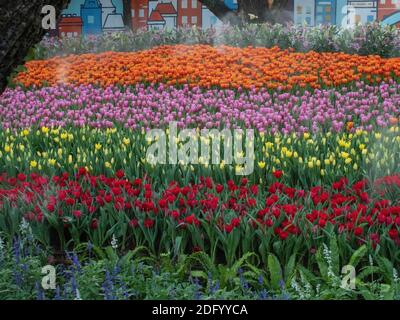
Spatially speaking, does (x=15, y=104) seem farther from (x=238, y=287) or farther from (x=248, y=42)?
(x=238, y=287)

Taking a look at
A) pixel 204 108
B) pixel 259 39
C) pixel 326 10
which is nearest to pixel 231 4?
pixel 326 10

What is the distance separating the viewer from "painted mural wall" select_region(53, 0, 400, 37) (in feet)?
35.1

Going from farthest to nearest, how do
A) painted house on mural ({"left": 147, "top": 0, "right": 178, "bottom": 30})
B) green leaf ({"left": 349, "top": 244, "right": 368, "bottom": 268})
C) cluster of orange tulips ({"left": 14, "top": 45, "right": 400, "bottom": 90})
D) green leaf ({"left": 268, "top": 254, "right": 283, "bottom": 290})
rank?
painted house on mural ({"left": 147, "top": 0, "right": 178, "bottom": 30})
cluster of orange tulips ({"left": 14, "top": 45, "right": 400, "bottom": 90})
green leaf ({"left": 349, "top": 244, "right": 368, "bottom": 268})
green leaf ({"left": 268, "top": 254, "right": 283, "bottom": 290})

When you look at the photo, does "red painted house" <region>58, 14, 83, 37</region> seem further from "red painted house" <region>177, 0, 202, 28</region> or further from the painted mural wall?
"red painted house" <region>177, 0, 202, 28</region>

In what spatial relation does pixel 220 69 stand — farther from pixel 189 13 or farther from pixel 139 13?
pixel 189 13

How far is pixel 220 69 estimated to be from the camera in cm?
934

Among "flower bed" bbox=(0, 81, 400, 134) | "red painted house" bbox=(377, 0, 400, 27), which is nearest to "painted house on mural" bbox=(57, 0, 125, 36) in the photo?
"flower bed" bbox=(0, 81, 400, 134)

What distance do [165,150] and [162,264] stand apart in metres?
1.72

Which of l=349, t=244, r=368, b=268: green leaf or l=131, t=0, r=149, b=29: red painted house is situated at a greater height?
l=131, t=0, r=149, b=29: red painted house

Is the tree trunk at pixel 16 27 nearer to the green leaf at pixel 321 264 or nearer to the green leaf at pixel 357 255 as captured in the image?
the green leaf at pixel 321 264

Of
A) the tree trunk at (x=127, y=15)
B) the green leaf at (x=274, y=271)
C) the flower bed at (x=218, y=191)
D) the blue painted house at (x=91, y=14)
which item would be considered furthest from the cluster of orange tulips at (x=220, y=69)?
the green leaf at (x=274, y=271)

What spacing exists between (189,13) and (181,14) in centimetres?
16

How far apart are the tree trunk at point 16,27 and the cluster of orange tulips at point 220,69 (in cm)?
554

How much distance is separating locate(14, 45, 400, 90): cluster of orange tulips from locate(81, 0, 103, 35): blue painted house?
46 centimetres
